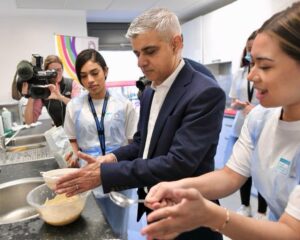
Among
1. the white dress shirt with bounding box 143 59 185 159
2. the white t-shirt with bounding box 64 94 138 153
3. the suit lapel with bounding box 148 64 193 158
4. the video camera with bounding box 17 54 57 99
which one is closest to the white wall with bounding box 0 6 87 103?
the video camera with bounding box 17 54 57 99

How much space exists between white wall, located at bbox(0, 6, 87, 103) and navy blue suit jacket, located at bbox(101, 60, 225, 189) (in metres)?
3.31

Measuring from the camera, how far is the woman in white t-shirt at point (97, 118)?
161cm

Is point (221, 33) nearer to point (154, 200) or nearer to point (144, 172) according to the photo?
point (144, 172)

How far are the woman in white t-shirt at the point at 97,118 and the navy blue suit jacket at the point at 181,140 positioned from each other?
0.65 meters

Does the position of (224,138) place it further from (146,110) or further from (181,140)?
(181,140)

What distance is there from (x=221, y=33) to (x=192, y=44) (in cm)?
77

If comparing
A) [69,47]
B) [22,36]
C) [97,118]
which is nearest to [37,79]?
[97,118]

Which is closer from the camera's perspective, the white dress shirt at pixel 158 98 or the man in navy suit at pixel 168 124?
the man in navy suit at pixel 168 124

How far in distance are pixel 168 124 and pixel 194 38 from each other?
12.3 feet

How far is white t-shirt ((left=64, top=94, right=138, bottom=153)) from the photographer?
1620 millimetres

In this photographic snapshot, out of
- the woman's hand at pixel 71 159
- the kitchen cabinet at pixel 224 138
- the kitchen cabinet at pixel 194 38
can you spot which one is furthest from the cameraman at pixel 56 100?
the kitchen cabinet at pixel 194 38

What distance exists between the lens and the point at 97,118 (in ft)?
5.32

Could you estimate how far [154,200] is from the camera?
0.66 metres

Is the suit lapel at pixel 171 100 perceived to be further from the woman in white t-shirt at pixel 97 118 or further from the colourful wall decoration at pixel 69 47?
the colourful wall decoration at pixel 69 47
